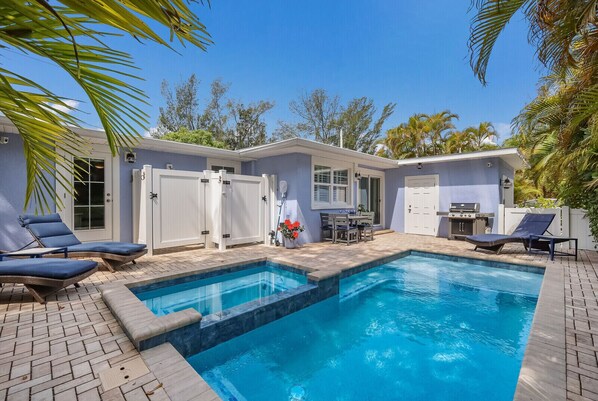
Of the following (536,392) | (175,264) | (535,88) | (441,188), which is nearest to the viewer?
(536,392)

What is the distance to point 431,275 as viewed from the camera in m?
5.83

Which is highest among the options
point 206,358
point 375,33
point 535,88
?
point 375,33

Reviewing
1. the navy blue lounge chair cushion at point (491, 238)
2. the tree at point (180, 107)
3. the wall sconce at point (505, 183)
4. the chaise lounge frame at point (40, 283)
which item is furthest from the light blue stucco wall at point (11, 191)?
the tree at point (180, 107)

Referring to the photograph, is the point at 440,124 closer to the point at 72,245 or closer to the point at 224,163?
the point at 224,163

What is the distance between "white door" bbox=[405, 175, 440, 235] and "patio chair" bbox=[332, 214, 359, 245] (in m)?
3.32

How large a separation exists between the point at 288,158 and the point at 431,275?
4660 millimetres

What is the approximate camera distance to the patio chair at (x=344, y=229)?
817 cm

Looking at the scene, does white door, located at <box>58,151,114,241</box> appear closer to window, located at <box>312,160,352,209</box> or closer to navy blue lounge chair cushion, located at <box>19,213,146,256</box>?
navy blue lounge chair cushion, located at <box>19,213,146,256</box>

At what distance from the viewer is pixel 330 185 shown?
9.11 metres

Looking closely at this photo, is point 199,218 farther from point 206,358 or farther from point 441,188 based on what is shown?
point 441,188

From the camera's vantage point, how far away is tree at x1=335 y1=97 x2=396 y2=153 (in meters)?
22.2

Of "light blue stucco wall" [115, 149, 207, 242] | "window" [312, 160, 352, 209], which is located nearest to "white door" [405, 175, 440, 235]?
"window" [312, 160, 352, 209]

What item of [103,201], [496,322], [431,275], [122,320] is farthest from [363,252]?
[103,201]

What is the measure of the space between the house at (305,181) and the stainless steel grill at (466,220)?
→ 386 millimetres
